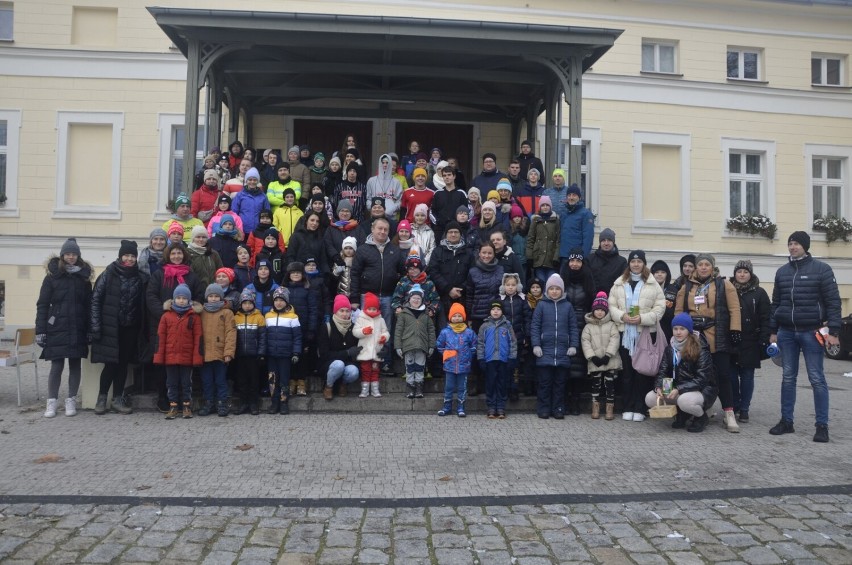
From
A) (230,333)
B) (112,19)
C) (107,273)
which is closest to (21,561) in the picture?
(230,333)

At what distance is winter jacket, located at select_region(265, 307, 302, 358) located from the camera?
7.81 m

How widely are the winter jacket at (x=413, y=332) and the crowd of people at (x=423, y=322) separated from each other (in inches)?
0.7

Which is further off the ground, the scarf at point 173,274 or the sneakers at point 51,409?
the scarf at point 173,274

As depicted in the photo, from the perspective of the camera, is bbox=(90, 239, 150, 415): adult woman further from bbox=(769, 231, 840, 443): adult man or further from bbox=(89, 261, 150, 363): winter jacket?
bbox=(769, 231, 840, 443): adult man

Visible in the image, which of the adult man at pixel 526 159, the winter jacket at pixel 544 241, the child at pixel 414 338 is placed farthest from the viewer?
the adult man at pixel 526 159

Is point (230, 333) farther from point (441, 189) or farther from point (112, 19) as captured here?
point (112, 19)

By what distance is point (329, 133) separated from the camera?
15477mm

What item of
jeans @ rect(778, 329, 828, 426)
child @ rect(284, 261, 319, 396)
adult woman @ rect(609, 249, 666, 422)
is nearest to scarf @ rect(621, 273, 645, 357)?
adult woman @ rect(609, 249, 666, 422)

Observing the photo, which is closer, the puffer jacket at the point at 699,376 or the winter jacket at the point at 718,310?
the puffer jacket at the point at 699,376

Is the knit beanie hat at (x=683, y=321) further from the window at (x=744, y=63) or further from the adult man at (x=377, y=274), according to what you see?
the window at (x=744, y=63)

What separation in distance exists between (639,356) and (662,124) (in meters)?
10.1

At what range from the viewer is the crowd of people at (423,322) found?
7602 millimetres

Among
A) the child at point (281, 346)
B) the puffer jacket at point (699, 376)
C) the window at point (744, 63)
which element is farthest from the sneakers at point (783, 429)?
the window at point (744, 63)

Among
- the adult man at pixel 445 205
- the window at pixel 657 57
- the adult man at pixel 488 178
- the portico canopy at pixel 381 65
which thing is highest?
the window at pixel 657 57
